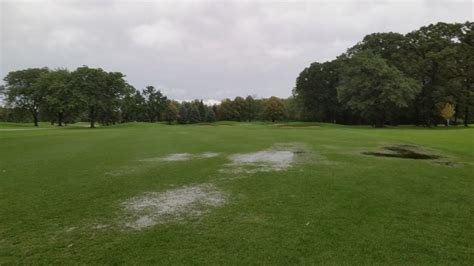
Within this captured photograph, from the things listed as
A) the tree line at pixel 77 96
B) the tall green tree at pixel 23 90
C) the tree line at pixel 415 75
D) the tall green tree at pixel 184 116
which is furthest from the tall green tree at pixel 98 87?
the tall green tree at pixel 184 116

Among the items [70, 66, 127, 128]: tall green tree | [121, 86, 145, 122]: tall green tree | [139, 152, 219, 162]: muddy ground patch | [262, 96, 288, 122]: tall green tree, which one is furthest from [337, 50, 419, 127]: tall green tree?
[121, 86, 145, 122]: tall green tree

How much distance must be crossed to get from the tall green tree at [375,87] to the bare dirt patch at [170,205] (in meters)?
46.1

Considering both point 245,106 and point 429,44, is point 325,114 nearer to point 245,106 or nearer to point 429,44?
point 429,44

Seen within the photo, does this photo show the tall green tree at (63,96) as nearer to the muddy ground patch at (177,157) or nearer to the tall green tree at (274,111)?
the muddy ground patch at (177,157)

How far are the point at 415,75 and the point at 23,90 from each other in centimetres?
7298

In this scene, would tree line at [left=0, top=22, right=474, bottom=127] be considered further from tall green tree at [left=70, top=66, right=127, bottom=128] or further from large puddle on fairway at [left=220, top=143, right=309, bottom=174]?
large puddle on fairway at [left=220, top=143, right=309, bottom=174]

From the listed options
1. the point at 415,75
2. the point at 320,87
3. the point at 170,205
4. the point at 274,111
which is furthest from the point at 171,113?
the point at 170,205

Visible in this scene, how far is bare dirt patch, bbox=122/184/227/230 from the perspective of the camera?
6789 mm

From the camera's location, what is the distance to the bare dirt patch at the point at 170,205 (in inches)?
267

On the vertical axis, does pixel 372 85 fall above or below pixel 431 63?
below

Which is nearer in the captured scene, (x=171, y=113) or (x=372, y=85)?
(x=372, y=85)

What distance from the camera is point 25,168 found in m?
13.1

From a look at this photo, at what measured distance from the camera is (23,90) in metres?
68.4

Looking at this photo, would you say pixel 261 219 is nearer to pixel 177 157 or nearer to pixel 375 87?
pixel 177 157
